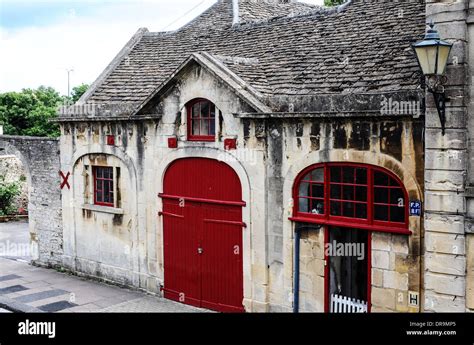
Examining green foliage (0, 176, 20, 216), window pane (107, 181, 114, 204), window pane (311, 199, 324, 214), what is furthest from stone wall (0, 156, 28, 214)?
window pane (311, 199, 324, 214)

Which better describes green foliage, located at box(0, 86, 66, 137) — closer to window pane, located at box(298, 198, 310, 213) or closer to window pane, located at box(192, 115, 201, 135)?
window pane, located at box(192, 115, 201, 135)

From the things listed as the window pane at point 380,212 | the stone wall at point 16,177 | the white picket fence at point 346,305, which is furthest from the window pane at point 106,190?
the stone wall at point 16,177

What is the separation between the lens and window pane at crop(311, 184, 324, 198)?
42.1 ft

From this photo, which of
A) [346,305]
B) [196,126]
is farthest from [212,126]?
[346,305]

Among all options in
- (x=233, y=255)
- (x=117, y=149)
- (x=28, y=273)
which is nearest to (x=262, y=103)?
(x=233, y=255)

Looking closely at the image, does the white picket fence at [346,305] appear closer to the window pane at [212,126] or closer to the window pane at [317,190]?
the window pane at [317,190]

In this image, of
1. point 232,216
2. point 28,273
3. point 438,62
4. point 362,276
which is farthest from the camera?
point 28,273

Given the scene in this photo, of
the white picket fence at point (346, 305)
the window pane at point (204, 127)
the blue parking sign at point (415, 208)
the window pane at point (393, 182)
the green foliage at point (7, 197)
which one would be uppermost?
the window pane at point (204, 127)

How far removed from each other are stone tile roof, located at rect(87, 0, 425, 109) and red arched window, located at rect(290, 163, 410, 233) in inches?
65.4

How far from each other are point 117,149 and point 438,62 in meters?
9.64

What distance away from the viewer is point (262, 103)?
1342 centimetres

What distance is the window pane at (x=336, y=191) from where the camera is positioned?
12.5 meters

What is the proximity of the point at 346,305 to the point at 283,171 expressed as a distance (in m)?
3.07

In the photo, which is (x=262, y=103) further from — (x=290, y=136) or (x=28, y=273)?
(x=28, y=273)
